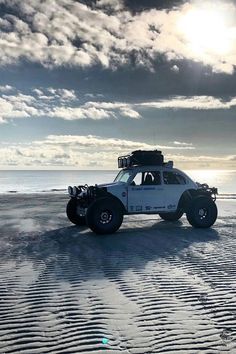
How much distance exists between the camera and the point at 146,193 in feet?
44.8

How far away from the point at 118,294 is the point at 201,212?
8183 mm

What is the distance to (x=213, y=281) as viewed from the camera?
24.0 feet

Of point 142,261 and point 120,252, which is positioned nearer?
point 142,261

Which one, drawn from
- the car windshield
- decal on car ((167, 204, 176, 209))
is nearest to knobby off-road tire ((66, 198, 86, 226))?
the car windshield

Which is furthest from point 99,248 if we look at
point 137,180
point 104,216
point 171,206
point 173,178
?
point 173,178

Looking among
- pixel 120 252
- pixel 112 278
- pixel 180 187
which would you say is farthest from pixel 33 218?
pixel 112 278

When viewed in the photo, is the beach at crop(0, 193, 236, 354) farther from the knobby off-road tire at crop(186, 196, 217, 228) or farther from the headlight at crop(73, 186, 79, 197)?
the headlight at crop(73, 186, 79, 197)

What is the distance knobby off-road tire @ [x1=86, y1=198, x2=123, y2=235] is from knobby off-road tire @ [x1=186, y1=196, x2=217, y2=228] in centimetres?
266

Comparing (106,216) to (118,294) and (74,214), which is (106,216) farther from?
(118,294)

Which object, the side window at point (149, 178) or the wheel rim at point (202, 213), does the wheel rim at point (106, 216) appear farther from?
the wheel rim at point (202, 213)

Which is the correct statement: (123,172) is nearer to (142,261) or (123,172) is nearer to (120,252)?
(120,252)

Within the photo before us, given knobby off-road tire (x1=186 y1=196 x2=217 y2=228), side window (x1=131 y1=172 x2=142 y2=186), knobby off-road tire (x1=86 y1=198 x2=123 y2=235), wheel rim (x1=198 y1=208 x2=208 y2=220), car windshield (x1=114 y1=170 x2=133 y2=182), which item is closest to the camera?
knobby off-road tire (x1=86 y1=198 x2=123 y2=235)

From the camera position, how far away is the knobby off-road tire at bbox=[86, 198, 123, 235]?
12.6m

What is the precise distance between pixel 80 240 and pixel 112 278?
4407 mm
